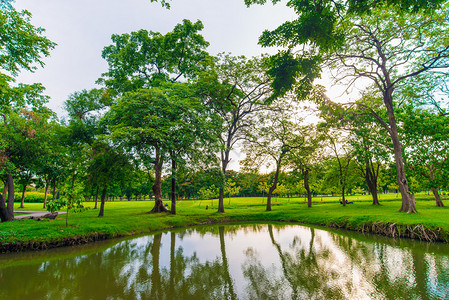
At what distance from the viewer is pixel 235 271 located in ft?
26.4

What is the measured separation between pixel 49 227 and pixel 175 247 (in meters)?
7.79

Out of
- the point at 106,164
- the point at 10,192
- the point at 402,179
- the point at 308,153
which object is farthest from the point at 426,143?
the point at 10,192

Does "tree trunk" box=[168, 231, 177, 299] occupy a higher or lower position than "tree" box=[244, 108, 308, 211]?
lower

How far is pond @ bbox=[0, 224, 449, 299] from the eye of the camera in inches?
242

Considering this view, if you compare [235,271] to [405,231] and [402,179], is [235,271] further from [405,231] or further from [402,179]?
Answer: [402,179]

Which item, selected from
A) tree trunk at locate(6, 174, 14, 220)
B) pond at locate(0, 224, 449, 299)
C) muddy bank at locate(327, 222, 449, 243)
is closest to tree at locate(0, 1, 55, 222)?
tree trunk at locate(6, 174, 14, 220)

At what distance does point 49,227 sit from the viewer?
1310cm

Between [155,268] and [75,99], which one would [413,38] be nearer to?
[155,268]

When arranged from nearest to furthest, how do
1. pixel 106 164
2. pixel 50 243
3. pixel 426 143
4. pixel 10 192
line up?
pixel 50 243
pixel 10 192
pixel 106 164
pixel 426 143

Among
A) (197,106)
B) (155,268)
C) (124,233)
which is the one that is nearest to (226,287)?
(155,268)

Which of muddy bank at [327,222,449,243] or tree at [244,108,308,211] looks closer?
muddy bank at [327,222,449,243]

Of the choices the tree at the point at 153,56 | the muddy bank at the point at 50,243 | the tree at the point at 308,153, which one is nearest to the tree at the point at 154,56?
the tree at the point at 153,56

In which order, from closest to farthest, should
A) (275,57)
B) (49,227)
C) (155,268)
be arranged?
1. (275,57)
2. (155,268)
3. (49,227)

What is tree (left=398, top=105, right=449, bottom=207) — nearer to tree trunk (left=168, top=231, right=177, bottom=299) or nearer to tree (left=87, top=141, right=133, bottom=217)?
tree trunk (left=168, top=231, right=177, bottom=299)
